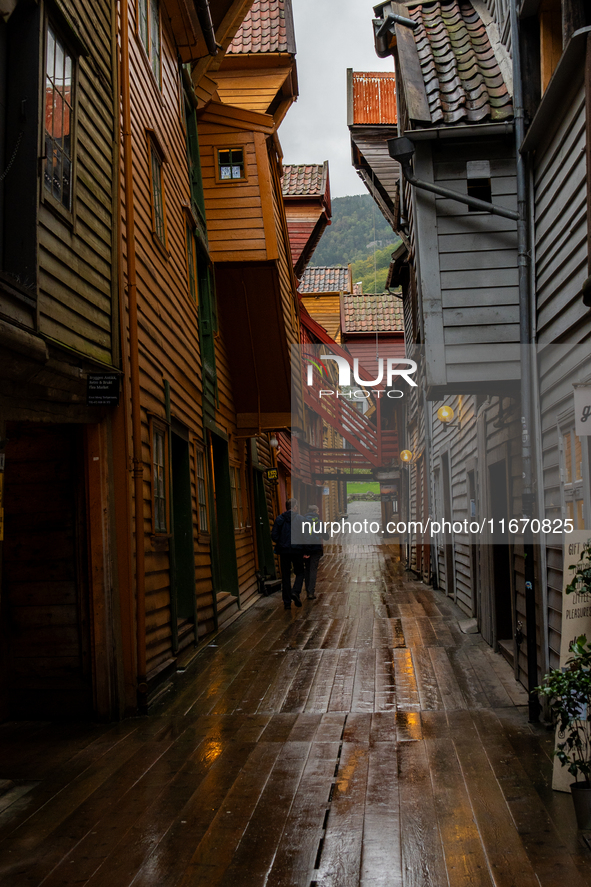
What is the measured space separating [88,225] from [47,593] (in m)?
2.82

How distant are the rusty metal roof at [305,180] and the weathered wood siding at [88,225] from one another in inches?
617

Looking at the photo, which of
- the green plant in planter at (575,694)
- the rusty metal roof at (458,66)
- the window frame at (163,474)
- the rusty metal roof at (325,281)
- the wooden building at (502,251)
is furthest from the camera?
the rusty metal roof at (325,281)

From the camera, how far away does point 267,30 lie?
14461 millimetres

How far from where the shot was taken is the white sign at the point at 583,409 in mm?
4191

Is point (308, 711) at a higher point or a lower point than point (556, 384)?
lower

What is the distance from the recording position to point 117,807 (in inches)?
172

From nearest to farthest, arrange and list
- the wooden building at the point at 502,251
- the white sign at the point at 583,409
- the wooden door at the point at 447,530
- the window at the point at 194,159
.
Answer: the white sign at the point at 583,409
the wooden building at the point at 502,251
the window at the point at 194,159
the wooden door at the point at 447,530

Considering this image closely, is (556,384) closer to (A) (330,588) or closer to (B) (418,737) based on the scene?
(B) (418,737)

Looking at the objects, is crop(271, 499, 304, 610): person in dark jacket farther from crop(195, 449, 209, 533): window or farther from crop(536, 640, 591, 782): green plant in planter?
crop(536, 640, 591, 782): green plant in planter

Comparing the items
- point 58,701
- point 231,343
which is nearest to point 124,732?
point 58,701

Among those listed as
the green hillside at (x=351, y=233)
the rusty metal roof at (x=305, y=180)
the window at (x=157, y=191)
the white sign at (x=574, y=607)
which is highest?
the green hillside at (x=351, y=233)

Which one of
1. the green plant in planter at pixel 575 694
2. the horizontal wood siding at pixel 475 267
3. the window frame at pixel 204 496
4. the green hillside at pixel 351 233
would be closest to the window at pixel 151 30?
the horizontal wood siding at pixel 475 267

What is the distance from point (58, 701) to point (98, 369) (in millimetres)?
2538

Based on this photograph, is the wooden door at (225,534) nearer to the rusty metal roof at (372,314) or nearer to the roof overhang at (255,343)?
the roof overhang at (255,343)
